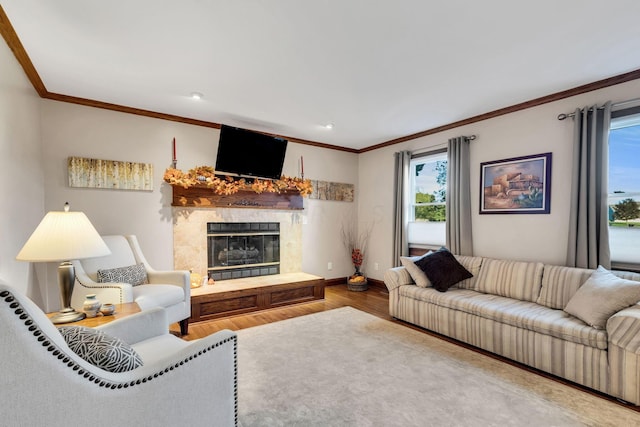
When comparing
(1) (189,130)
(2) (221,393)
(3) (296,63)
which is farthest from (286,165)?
(2) (221,393)

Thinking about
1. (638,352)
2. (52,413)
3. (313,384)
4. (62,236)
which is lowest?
(313,384)

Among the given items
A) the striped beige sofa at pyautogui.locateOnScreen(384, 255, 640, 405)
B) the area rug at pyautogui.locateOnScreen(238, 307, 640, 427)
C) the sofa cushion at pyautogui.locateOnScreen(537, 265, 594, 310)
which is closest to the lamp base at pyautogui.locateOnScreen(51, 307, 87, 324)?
the area rug at pyautogui.locateOnScreen(238, 307, 640, 427)

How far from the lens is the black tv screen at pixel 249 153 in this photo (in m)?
3.97

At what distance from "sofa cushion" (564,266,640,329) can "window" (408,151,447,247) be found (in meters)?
1.93

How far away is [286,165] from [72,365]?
4121 millimetres

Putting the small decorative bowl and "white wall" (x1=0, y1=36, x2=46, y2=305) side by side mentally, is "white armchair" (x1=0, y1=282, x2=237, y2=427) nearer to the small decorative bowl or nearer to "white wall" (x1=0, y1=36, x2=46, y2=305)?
the small decorative bowl

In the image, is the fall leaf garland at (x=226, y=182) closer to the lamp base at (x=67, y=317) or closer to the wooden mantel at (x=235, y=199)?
the wooden mantel at (x=235, y=199)

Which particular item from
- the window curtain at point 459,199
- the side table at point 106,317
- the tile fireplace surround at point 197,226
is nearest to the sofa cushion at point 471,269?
the window curtain at point 459,199

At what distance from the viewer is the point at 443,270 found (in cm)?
341

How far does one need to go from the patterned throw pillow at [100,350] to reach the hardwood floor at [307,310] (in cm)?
205

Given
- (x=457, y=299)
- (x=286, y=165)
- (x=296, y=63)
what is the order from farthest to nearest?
(x=286, y=165)
(x=457, y=299)
(x=296, y=63)

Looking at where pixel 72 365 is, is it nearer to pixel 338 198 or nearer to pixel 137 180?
pixel 137 180

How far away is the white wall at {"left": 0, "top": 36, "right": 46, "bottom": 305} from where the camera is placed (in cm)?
212

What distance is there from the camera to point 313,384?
2.21 m
